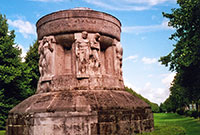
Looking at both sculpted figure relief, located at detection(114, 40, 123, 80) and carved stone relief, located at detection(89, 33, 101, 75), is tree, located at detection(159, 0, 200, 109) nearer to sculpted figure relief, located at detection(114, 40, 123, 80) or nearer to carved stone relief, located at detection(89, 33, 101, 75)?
sculpted figure relief, located at detection(114, 40, 123, 80)

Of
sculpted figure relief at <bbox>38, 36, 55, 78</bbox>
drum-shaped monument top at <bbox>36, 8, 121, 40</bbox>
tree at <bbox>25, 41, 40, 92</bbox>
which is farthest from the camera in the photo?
tree at <bbox>25, 41, 40, 92</bbox>

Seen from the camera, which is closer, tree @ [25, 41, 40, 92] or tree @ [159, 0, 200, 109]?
tree @ [159, 0, 200, 109]

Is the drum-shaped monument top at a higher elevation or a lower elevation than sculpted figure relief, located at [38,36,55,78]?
higher

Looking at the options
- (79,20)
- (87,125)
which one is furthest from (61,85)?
(79,20)

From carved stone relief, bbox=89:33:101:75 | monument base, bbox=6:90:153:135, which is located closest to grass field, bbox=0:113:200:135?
monument base, bbox=6:90:153:135

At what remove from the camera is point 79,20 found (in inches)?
322

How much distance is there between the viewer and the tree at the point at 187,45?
1461 centimetres

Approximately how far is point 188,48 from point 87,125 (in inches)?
433

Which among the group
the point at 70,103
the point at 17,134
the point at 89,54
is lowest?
the point at 17,134

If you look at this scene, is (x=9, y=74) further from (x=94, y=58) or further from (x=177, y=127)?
(x=177, y=127)

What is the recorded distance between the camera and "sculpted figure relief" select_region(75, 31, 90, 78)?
307 inches

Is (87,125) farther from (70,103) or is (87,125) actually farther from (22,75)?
(22,75)

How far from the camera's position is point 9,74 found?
16.8 meters

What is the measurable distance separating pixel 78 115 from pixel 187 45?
36.9ft
